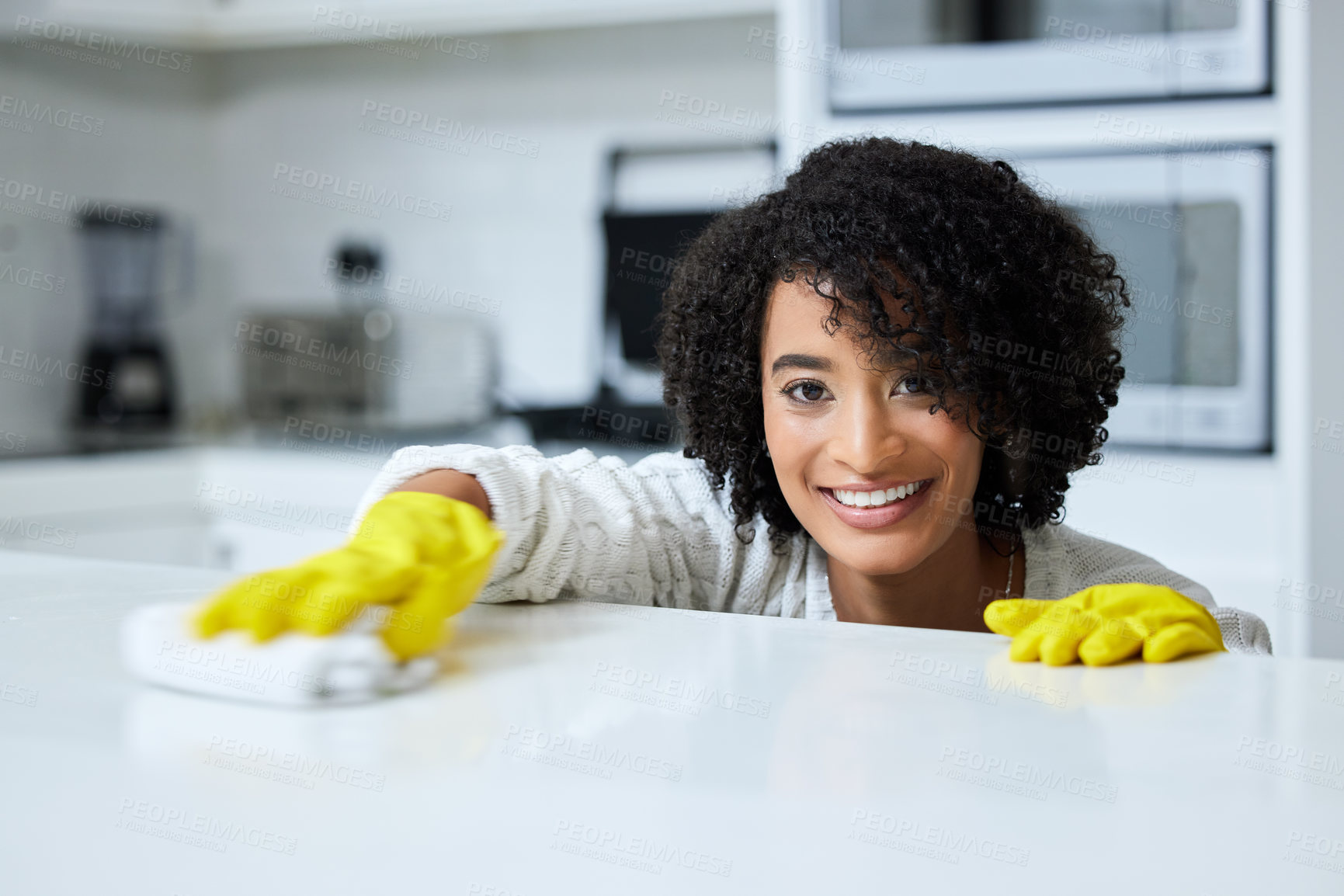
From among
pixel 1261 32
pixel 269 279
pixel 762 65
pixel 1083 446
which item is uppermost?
pixel 762 65

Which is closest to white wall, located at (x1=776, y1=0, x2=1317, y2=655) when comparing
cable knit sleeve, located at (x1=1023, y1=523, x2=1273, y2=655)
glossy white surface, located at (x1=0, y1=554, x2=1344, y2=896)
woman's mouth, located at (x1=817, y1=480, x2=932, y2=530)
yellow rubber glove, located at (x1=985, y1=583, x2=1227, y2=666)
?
cable knit sleeve, located at (x1=1023, y1=523, x2=1273, y2=655)

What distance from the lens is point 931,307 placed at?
2.85ft

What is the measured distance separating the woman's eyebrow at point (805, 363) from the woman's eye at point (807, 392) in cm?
2

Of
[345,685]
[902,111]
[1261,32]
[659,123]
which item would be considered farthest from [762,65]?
[345,685]

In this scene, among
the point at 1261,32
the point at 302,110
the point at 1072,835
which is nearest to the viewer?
the point at 1072,835

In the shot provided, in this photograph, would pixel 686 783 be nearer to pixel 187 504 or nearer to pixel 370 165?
pixel 187 504

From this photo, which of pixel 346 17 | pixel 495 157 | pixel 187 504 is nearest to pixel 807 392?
pixel 187 504

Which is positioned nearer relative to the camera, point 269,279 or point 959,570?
point 959,570

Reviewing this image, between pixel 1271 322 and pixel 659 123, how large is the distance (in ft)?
4.86

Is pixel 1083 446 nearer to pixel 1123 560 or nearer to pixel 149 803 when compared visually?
pixel 1123 560

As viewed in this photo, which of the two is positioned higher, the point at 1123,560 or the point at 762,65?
the point at 762,65

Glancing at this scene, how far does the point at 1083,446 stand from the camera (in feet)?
3.42

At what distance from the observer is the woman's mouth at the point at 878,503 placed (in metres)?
0.90

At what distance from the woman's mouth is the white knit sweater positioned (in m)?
0.18
